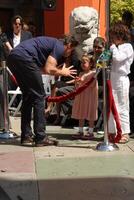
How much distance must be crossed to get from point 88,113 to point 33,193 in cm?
302

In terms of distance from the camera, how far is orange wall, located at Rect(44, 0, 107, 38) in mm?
15336

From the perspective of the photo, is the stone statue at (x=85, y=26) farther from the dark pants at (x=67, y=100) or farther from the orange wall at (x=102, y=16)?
the dark pants at (x=67, y=100)

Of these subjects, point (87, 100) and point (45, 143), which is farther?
point (87, 100)

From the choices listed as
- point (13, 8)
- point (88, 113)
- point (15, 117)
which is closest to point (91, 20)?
point (15, 117)

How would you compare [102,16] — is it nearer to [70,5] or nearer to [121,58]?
[70,5]

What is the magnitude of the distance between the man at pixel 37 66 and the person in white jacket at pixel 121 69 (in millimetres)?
594

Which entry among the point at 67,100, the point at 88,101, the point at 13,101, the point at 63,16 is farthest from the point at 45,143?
the point at 63,16

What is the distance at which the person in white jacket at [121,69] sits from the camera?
812 cm

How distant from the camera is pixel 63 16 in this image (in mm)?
15414

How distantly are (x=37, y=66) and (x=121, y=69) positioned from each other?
1.22m

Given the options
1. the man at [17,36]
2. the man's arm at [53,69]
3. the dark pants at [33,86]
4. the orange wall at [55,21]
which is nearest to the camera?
the man's arm at [53,69]

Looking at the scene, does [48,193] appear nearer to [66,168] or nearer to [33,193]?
[33,193]

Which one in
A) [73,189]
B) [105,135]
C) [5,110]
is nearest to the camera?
[73,189]

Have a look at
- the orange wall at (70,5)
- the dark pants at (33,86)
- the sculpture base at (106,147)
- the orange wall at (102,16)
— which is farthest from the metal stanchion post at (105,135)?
the orange wall at (70,5)
